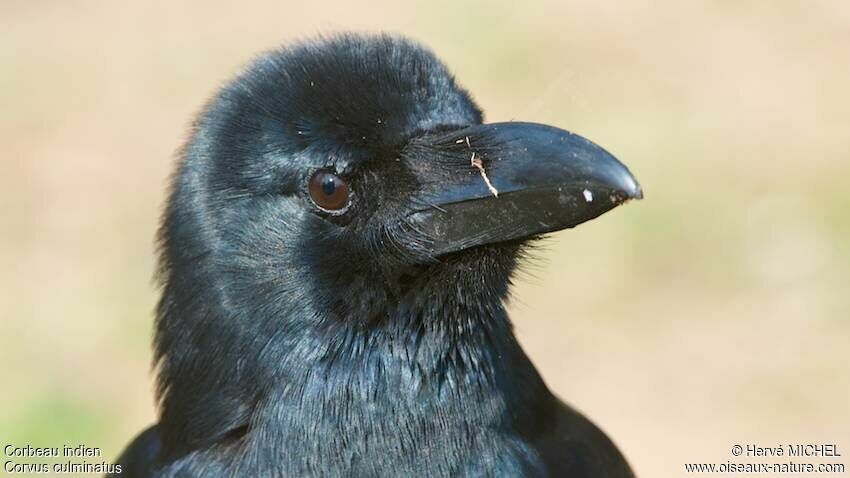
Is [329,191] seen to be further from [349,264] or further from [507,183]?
[507,183]

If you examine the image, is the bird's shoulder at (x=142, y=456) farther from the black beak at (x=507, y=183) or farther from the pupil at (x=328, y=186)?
the black beak at (x=507, y=183)

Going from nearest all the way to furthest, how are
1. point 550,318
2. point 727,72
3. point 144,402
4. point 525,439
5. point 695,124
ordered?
point 525,439 < point 144,402 < point 550,318 < point 695,124 < point 727,72

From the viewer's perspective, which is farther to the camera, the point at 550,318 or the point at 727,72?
the point at 727,72

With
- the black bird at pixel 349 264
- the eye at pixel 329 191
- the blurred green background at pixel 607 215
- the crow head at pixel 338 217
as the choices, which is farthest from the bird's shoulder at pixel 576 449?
the blurred green background at pixel 607 215

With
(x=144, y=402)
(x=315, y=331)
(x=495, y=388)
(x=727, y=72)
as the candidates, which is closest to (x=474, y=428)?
(x=495, y=388)

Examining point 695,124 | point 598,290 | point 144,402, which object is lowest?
point 144,402

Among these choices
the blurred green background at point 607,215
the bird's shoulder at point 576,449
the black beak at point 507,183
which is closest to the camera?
the black beak at point 507,183

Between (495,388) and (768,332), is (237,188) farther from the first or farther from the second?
(768,332)
